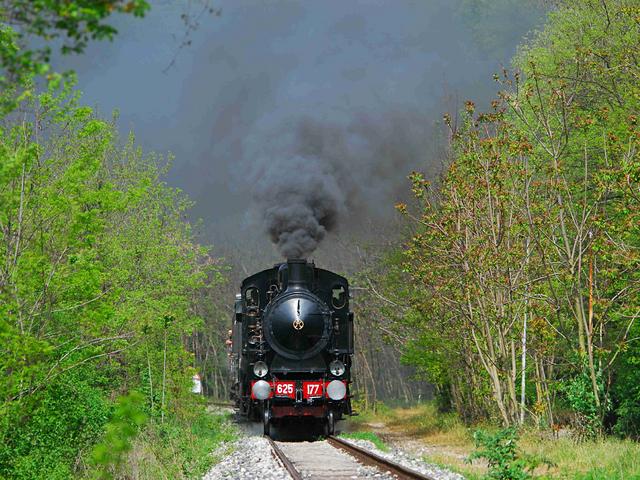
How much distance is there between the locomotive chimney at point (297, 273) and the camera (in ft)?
57.1

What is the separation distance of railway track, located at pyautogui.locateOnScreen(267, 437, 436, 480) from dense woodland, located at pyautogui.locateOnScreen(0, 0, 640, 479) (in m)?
1.74

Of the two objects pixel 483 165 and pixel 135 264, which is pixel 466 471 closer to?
pixel 483 165

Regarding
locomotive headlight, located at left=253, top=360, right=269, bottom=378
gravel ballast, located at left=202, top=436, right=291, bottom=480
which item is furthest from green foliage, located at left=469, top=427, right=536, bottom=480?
locomotive headlight, located at left=253, top=360, right=269, bottom=378

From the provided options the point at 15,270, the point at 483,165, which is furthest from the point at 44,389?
the point at 483,165

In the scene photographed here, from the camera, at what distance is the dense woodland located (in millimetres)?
11094

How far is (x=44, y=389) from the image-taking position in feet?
37.2

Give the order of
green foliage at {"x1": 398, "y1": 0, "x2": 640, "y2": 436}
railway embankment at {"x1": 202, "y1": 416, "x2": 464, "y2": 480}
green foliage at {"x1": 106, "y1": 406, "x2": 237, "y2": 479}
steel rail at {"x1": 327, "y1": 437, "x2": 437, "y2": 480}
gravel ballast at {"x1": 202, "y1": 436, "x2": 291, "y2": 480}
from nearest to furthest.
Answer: steel rail at {"x1": 327, "y1": 437, "x2": 437, "y2": 480} → railway embankment at {"x1": 202, "y1": 416, "x2": 464, "y2": 480} → gravel ballast at {"x1": 202, "y1": 436, "x2": 291, "y2": 480} → green foliage at {"x1": 106, "y1": 406, "x2": 237, "y2": 479} → green foliage at {"x1": 398, "y1": 0, "x2": 640, "y2": 436}

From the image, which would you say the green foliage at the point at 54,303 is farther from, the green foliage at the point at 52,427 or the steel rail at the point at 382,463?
the steel rail at the point at 382,463

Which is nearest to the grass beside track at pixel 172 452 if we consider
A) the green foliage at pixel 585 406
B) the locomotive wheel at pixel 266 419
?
the locomotive wheel at pixel 266 419

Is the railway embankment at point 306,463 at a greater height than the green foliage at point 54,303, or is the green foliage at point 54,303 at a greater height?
the green foliage at point 54,303

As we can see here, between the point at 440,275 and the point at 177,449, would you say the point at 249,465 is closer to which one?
the point at 177,449

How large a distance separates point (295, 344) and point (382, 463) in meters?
6.10

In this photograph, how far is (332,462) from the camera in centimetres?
Result: 1245

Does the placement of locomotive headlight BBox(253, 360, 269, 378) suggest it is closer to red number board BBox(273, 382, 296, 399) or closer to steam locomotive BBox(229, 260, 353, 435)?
steam locomotive BBox(229, 260, 353, 435)
